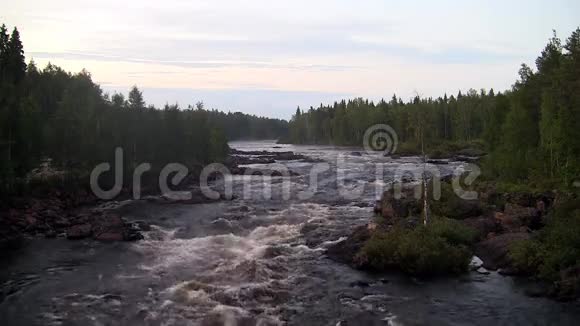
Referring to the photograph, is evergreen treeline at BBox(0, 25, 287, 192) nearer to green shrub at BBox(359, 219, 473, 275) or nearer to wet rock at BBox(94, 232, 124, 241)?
wet rock at BBox(94, 232, 124, 241)

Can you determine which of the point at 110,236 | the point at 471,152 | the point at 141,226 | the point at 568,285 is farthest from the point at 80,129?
the point at 471,152

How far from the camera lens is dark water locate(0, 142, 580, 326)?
1800 cm

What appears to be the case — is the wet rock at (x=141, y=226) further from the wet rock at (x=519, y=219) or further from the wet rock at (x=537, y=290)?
the wet rock at (x=537, y=290)

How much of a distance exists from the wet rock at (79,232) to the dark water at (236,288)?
0.85 m

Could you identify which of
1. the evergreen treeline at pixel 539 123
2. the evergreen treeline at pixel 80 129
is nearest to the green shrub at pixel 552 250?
the evergreen treeline at pixel 539 123

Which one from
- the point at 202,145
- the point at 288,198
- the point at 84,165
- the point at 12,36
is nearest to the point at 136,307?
the point at 288,198

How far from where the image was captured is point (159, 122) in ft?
213

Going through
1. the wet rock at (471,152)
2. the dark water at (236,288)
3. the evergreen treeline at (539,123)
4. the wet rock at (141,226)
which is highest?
the evergreen treeline at (539,123)

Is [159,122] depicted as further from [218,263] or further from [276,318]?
[276,318]

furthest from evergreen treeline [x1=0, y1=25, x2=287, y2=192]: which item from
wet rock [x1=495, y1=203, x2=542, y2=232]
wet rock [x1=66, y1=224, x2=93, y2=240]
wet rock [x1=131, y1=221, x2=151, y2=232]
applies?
wet rock [x1=495, y1=203, x2=542, y2=232]

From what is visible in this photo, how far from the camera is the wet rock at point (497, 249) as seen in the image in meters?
23.2

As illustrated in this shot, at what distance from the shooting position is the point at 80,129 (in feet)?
166

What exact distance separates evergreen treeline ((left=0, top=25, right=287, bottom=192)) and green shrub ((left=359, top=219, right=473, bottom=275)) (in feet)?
91.2

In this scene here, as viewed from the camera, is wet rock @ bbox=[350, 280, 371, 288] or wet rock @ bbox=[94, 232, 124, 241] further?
wet rock @ bbox=[94, 232, 124, 241]
